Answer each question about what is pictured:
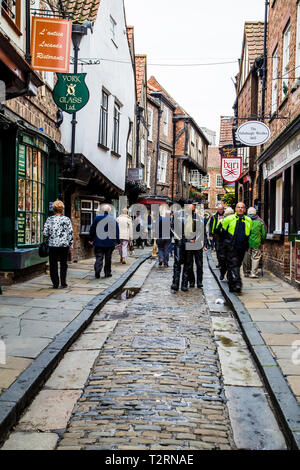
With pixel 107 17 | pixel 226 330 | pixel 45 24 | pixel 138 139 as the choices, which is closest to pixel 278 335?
pixel 226 330

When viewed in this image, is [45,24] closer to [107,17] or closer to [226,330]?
[226,330]

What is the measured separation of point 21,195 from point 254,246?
18.6 ft

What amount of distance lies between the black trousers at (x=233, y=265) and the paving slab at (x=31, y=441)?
6.24 meters

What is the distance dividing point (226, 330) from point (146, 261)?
1002 cm

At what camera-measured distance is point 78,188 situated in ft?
48.6

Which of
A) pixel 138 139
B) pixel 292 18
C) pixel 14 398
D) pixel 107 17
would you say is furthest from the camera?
pixel 138 139

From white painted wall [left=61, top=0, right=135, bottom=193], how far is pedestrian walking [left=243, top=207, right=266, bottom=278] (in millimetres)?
5211

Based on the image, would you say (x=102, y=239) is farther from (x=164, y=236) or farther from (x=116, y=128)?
(x=116, y=128)

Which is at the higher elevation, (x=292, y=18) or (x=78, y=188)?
(x=292, y=18)

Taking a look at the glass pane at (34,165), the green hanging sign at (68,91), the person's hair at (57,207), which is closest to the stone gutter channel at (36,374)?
the person's hair at (57,207)

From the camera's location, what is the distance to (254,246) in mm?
11984

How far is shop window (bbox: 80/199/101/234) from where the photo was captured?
15.7 m

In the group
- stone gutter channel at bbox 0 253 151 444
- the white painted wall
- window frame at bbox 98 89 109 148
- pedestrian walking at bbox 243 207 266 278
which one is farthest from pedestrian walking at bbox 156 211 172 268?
stone gutter channel at bbox 0 253 151 444

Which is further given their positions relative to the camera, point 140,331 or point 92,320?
point 92,320
